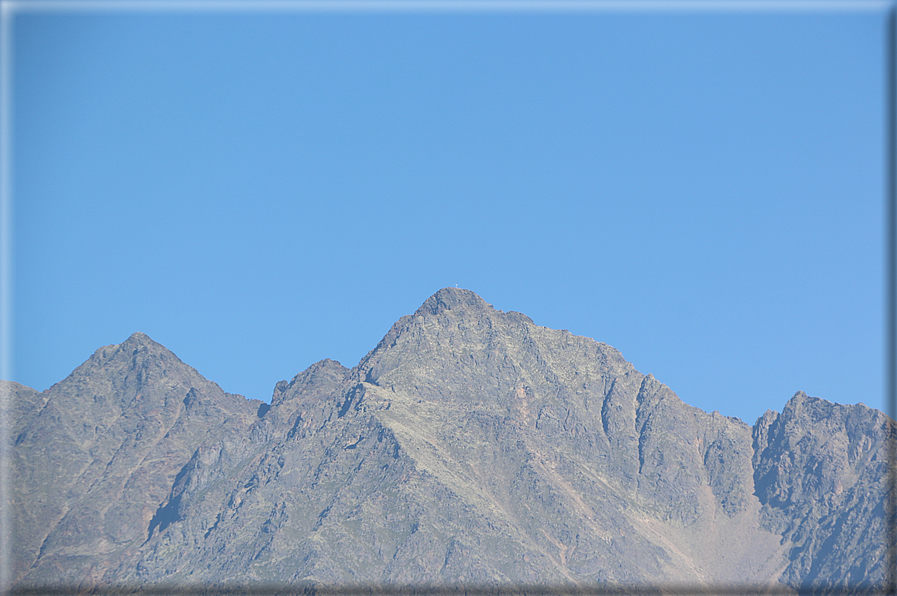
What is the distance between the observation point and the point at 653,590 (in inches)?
2539

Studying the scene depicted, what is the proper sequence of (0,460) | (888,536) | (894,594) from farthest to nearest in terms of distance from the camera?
(0,460) < (888,536) < (894,594)

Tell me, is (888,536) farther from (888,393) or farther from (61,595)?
(61,595)

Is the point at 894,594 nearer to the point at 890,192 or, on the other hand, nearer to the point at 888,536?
the point at 890,192

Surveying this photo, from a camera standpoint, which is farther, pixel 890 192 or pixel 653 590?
pixel 653 590

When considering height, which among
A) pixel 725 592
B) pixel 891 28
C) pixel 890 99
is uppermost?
pixel 891 28

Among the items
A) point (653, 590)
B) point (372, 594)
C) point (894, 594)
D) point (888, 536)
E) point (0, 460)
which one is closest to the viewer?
point (372, 594)

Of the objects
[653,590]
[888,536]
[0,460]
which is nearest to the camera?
[653,590]

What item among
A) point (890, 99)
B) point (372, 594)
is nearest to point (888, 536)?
point (890, 99)

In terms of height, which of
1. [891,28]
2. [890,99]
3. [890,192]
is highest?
[891,28]

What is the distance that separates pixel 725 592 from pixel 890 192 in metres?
18.8

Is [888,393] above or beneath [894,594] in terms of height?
above

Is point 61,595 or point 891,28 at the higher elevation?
point 891,28

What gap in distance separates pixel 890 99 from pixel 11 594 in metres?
53.8

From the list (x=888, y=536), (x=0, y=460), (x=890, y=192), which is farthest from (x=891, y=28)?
(x=0, y=460)
